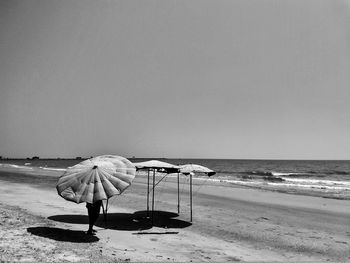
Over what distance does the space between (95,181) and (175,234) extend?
381 cm

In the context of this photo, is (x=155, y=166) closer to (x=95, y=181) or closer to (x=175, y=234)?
(x=175, y=234)

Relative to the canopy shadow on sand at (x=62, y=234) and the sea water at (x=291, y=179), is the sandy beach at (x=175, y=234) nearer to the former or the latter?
the canopy shadow on sand at (x=62, y=234)

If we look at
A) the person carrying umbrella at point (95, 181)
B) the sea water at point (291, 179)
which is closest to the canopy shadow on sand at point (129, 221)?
the person carrying umbrella at point (95, 181)

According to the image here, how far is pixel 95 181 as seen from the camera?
31.0ft

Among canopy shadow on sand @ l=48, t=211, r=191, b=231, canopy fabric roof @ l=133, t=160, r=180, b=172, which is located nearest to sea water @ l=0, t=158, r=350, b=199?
canopy shadow on sand @ l=48, t=211, r=191, b=231

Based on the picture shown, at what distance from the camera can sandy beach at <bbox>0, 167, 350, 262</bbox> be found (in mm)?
8367

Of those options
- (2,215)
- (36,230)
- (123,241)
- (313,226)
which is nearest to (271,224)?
(313,226)

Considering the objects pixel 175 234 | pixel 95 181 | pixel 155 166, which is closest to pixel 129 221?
pixel 175 234

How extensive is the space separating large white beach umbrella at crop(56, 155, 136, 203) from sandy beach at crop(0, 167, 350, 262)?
1348mm

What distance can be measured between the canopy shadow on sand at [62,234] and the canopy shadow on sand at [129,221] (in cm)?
161

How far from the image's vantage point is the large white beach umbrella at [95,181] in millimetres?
9117

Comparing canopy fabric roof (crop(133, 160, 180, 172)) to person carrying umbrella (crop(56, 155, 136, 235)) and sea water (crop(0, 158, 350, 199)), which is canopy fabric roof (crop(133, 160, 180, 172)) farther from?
sea water (crop(0, 158, 350, 199))

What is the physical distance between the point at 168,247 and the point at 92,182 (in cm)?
300

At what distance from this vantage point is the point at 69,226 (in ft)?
37.3
